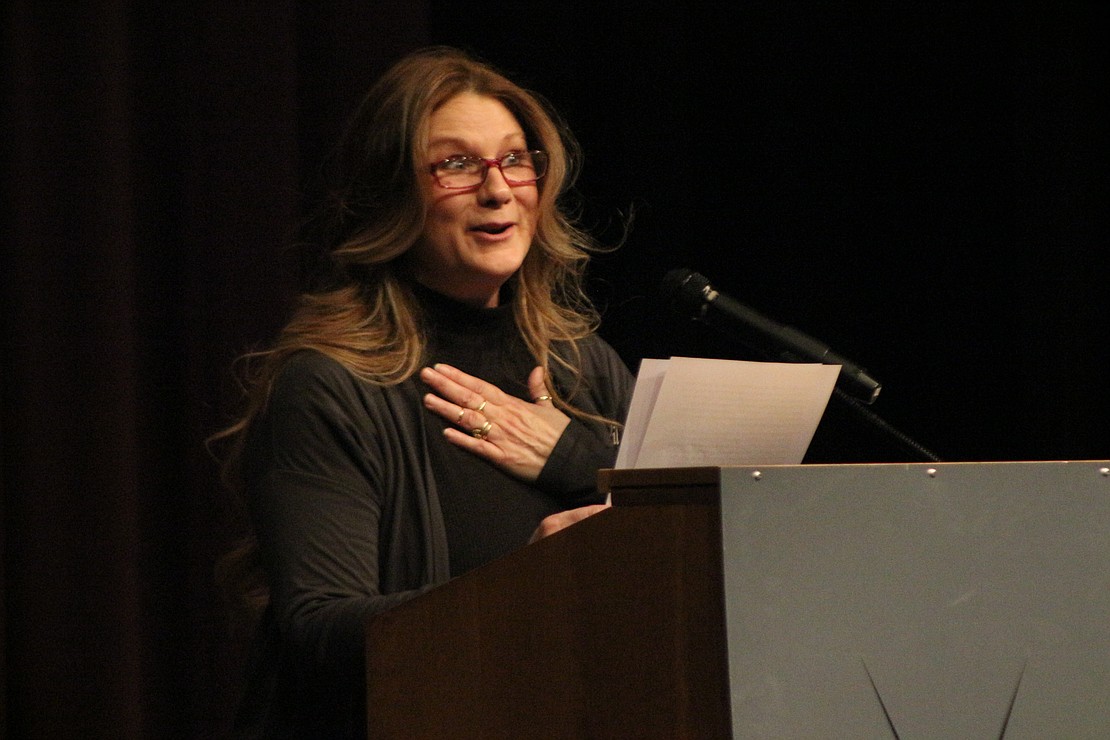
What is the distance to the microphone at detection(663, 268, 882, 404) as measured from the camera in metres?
1.45

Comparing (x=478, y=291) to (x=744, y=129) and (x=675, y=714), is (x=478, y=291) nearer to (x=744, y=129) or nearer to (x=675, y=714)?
(x=675, y=714)

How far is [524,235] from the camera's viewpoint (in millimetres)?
1902

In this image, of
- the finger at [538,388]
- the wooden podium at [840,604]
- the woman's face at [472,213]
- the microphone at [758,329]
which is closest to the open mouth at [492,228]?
the woman's face at [472,213]

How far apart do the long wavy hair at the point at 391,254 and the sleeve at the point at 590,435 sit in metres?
0.04

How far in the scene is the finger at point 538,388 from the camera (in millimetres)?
1917

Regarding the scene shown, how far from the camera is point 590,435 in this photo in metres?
1.90

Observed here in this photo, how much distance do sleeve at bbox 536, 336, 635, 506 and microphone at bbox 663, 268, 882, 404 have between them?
22 centimetres

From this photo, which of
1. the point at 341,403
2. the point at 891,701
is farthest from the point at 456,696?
the point at 341,403

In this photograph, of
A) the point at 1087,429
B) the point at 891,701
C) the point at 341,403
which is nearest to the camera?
the point at 891,701

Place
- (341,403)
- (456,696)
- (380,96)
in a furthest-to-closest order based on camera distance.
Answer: (380,96) → (341,403) → (456,696)

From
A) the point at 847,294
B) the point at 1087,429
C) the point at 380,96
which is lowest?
the point at 1087,429

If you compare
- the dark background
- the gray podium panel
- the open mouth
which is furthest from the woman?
the gray podium panel

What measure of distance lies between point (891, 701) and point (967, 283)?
7.24ft

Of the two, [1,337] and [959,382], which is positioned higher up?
[1,337]
